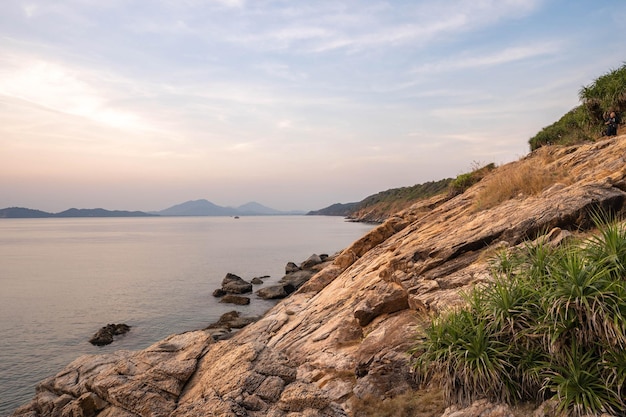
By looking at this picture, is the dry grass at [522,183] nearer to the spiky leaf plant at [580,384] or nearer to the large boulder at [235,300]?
the spiky leaf plant at [580,384]

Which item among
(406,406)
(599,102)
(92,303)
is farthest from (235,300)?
(599,102)

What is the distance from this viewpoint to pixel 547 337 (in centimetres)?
743

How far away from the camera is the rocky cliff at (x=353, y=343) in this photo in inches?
394

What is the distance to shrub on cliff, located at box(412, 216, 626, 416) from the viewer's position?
6637mm

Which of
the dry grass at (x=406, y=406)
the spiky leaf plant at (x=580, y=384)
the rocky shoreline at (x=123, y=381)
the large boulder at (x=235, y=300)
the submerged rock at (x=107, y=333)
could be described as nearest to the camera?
the spiky leaf plant at (x=580, y=384)

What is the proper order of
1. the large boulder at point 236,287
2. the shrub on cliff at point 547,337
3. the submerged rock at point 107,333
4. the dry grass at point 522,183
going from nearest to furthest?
the shrub on cliff at point 547,337
the dry grass at point 522,183
the submerged rock at point 107,333
the large boulder at point 236,287

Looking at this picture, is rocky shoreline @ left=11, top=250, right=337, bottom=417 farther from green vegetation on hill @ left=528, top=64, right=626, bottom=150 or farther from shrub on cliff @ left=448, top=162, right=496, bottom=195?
green vegetation on hill @ left=528, top=64, right=626, bottom=150

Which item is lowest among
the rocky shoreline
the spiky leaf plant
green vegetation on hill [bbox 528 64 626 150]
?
the rocky shoreline

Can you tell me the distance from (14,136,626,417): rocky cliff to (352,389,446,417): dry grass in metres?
0.09

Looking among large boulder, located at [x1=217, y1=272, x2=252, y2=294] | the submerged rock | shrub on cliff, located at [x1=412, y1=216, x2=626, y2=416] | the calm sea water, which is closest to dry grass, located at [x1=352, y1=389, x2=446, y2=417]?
shrub on cliff, located at [x1=412, y1=216, x2=626, y2=416]

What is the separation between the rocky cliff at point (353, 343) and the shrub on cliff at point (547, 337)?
24.8 inches

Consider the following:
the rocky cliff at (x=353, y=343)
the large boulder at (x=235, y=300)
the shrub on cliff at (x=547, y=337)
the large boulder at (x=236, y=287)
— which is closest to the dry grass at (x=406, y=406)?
the rocky cliff at (x=353, y=343)

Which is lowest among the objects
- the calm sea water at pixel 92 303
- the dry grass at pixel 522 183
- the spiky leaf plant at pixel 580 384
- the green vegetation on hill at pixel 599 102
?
the calm sea water at pixel 92 303

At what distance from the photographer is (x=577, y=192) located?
13.0 meters
